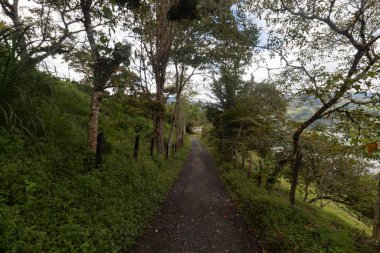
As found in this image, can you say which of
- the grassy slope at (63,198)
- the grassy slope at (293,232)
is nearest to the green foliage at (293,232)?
the grassy slope at (293,232)

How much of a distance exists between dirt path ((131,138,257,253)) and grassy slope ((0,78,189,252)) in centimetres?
39

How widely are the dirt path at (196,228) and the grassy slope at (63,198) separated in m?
0.39

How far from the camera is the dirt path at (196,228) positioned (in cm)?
443

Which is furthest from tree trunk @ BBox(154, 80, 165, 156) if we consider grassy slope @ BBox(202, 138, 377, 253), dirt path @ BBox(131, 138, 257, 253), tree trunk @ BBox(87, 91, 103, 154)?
grassy slope @ BBox(202, 138, 377, 253)

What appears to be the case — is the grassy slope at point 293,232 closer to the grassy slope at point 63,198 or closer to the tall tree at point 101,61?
the grassy slope at point 63,198

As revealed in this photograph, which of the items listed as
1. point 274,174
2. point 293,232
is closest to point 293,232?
point 293,232

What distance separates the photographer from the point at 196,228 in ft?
17.4

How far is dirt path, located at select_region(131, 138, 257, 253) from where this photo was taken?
4.43 metres

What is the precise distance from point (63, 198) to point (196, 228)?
10.9 feet

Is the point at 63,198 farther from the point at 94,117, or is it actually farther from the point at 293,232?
the point at 293,232

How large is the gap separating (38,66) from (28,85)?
19.3 inches

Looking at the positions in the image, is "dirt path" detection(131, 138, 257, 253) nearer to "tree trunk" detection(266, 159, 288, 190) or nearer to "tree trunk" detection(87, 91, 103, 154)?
"tree trunk" detection(266, 159, 288, 190)

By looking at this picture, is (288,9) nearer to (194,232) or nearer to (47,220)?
(194,232)

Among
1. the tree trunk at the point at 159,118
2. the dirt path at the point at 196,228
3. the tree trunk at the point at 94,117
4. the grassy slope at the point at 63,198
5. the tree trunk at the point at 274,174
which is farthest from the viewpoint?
the tree trunk at the point at 159,118
